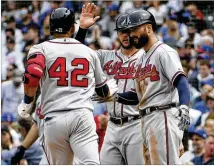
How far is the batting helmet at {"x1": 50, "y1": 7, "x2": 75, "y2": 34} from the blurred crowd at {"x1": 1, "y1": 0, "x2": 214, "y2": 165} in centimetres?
289

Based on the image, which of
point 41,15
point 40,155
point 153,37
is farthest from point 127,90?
point 41,15

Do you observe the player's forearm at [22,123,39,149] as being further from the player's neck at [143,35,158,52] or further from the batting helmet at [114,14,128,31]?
the player's neck at [143,35,158,52]

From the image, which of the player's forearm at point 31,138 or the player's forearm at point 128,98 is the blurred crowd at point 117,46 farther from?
the player's forearm at point 128,98

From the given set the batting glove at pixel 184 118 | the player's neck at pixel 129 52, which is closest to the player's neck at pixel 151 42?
the batting glove at pixel 184 118

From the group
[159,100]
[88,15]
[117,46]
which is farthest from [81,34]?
[117,46]

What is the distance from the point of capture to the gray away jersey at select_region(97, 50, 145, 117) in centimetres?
755

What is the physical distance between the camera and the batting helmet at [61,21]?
670cm

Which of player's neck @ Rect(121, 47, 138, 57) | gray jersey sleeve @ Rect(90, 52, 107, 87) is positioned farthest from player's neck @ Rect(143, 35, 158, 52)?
player's neck @ Rect(121, 47, 138, 57)

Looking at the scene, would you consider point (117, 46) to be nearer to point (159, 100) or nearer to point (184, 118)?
point (159, 100)

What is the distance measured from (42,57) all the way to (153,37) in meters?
1.02

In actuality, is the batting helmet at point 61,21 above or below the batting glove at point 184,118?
above

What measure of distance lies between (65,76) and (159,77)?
0.78 metres

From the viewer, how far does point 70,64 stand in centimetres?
655

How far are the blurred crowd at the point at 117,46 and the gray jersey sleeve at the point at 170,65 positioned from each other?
2722 millimetres
